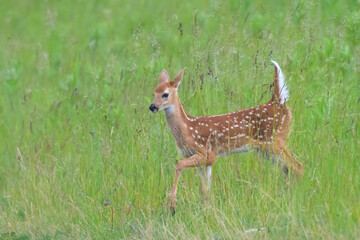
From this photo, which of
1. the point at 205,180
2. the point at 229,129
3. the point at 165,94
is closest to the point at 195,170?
the point at 205,180

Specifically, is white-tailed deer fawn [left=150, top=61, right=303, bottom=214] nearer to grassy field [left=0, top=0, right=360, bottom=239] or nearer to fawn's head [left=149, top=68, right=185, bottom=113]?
fawn's head [left=149, top=68, right=185, bottom=113]

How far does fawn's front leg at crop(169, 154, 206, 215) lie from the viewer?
5316mm

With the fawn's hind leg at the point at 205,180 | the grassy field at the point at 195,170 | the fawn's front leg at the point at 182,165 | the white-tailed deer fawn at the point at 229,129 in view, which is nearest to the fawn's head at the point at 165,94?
the white-tailed deer fawn at the point at 229,129

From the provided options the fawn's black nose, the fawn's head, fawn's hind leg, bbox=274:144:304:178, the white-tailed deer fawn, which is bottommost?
fawn's hind leg, bbox=274:144:304:178

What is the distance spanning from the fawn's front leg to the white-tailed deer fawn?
0.04 meters

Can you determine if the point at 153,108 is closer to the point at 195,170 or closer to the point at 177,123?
the point at 177,123

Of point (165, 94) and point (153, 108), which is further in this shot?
point (165, 94)

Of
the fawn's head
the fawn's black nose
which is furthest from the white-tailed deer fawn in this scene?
the fawn's black nose

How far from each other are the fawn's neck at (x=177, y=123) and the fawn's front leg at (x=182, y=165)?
239mm

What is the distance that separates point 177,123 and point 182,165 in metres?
0.51

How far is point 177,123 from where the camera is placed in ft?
19.3

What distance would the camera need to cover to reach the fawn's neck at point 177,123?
587cm

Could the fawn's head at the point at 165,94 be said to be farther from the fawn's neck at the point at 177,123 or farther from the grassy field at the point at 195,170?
the grassy field at the point at 195,170

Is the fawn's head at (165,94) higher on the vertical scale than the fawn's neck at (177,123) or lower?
higher
